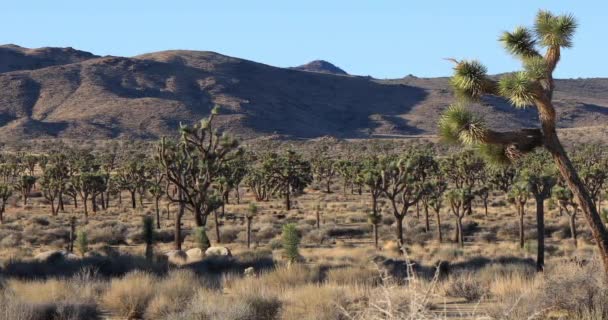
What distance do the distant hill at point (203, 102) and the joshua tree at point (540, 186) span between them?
83.0 m

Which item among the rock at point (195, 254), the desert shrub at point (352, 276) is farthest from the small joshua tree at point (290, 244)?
the desert shrub at point (352, 276)

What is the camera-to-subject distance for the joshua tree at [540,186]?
21469mm

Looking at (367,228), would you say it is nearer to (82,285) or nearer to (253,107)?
(82,285)

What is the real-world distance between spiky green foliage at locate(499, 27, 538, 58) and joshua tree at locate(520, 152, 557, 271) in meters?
7.47

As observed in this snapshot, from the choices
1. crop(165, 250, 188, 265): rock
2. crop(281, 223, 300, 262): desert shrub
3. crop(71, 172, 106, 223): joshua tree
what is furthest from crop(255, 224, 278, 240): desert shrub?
crop(281, 223, 300, 262): desert shrub

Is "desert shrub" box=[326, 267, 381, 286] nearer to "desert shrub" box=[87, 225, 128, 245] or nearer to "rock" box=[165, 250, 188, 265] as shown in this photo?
"rock" box=[165, 250, 188, 265]

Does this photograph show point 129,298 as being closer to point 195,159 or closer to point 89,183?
point 195,159

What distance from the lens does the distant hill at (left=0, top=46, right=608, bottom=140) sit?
454 ft

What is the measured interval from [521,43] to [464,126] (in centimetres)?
235

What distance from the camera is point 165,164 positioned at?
26.8 m

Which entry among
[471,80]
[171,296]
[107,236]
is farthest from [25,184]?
[471,80]

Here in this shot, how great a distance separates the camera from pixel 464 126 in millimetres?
12422

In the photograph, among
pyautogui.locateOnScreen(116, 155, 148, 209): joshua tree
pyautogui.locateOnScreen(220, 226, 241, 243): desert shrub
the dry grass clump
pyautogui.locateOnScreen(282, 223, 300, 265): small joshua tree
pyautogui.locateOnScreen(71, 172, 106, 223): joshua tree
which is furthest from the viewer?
pyautogui.locateOnScreen(116, 155, 148, 209): joshua tree

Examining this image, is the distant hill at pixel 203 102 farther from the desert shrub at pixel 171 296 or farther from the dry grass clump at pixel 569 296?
the dry grass clump at pixel 569 296
